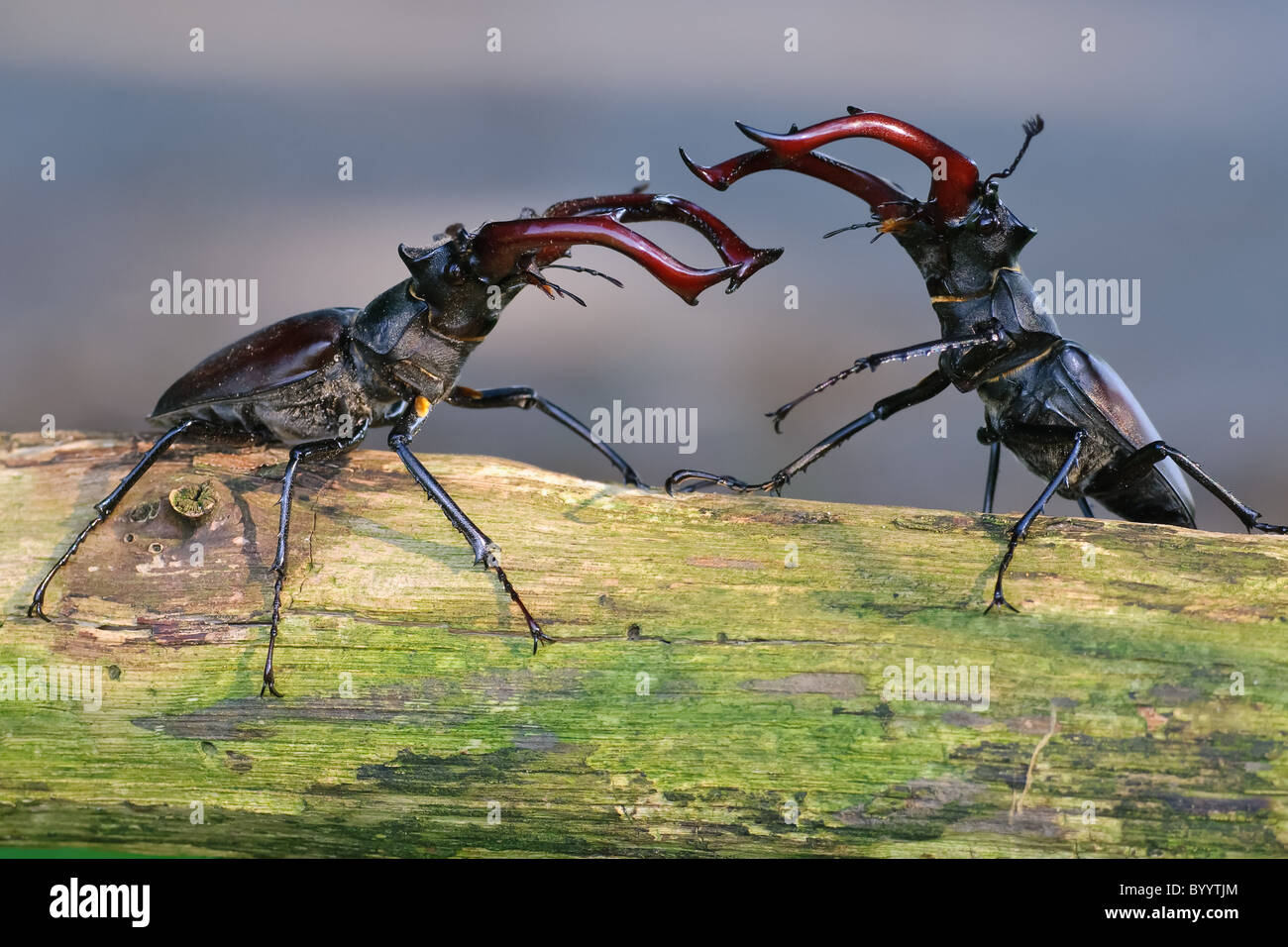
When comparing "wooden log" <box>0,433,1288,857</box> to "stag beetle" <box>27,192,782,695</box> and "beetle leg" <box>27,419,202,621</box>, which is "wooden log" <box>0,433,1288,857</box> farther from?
"stag beetle" <box>27,192,782,695</box>

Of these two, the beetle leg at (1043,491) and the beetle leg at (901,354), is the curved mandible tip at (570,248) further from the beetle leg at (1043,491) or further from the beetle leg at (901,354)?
the beetle leg at (1043,491)

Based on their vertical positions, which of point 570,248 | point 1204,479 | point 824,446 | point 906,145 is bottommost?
point 1204,479

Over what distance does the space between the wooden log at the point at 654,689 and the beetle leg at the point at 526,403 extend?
65cm

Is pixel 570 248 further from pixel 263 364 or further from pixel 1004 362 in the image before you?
pixel 1004 362

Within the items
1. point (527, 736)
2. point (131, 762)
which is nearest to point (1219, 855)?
point (527, 736)

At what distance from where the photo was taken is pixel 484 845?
2225mm

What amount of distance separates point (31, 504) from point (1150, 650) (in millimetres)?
2805

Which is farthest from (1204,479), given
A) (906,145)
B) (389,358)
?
(389,358)

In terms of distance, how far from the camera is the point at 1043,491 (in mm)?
2559

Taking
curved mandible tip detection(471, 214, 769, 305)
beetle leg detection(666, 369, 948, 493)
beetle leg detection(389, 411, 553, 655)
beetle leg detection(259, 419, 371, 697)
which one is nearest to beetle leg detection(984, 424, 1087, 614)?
beetle leg detection(666, 369, 948, 493)

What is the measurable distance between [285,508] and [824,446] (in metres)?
1.46

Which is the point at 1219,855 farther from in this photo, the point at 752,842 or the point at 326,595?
the point at 326,595

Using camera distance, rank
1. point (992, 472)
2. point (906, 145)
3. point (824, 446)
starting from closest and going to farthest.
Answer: point (906, 145) < point (824, 446) < point (992, 472)

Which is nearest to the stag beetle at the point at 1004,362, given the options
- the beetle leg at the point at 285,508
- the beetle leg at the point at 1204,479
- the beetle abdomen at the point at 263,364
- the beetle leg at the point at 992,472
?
the beetle leg at the point at 1204,479
